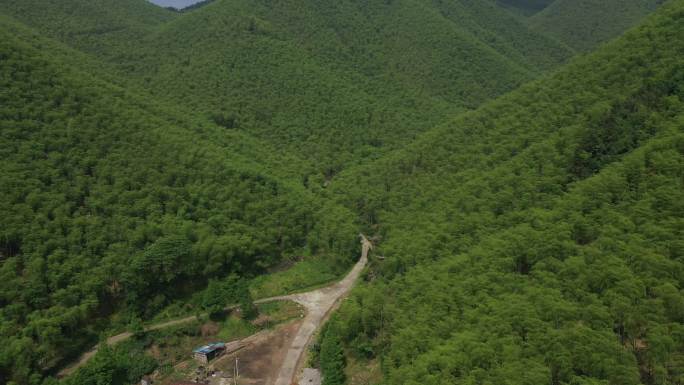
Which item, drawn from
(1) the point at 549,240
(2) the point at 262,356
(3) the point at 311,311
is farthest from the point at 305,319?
(1) the point at 549,240

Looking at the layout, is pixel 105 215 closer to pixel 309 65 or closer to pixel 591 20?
pixel 309 65

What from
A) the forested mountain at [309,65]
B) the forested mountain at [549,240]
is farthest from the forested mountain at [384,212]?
the forested mountain at [309,65]

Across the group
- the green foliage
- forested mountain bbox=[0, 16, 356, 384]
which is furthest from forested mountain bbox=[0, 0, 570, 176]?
the green foliage

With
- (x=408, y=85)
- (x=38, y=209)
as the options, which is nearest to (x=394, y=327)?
(x=38, y=209)

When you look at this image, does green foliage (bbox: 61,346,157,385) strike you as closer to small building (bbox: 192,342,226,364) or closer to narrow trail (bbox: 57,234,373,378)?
narrow trail (bbox: 57,234,373,378)

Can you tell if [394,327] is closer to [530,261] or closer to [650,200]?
[530,261]

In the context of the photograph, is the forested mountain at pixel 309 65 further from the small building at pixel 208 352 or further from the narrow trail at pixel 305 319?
the small building at pixel 208 352
